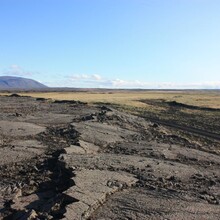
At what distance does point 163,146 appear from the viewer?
754 inches

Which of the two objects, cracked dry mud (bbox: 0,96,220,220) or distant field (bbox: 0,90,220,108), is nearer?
cracked dry mud (bbox: 0,96,220,220)

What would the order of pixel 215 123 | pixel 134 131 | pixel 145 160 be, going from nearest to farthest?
pixel 145 160, pixel 134 131, pixel 215 123

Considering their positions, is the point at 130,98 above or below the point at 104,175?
below

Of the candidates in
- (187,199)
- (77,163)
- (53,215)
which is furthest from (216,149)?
(53,215)

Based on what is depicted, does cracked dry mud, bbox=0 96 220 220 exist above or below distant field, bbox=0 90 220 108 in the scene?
above

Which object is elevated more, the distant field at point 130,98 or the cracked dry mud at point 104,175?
the cracked dry mud at point 104,175

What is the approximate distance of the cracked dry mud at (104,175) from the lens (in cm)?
990

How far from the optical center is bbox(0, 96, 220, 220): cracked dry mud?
9.90 metres

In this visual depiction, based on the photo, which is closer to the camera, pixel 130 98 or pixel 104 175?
pixel 104 175

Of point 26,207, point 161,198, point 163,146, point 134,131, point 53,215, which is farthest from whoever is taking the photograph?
point 134,131

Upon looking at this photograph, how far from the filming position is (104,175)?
12.7 meters

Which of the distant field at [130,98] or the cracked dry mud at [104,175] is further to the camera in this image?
the distant field at [130,98]

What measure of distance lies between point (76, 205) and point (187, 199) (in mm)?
2893

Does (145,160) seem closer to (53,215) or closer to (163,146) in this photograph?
(163,146)
